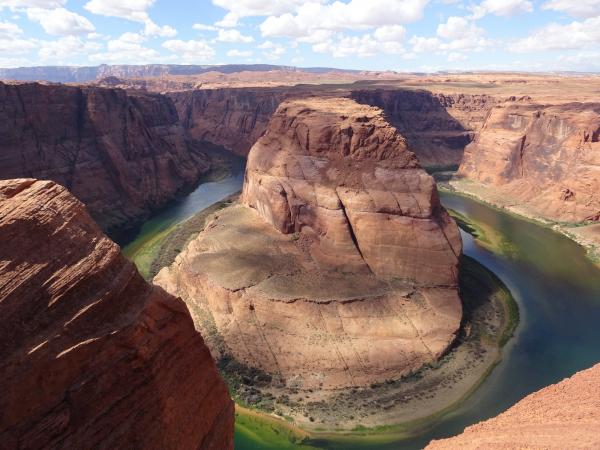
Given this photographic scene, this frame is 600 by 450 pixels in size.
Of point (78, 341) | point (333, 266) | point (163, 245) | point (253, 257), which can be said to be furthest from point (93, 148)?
point (78, 341)

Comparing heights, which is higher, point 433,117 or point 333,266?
point 433,117

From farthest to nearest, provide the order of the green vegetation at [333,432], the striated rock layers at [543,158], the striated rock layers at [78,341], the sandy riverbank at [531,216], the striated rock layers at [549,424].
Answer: the striated rock layers at [543,158], the sandy riverbank at [531,216], the green vegetation at [333,432], the striated rock layers at [549,424], the striated rock layers at [78,341]

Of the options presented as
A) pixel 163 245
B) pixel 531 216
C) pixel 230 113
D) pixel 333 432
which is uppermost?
pixel 230 113

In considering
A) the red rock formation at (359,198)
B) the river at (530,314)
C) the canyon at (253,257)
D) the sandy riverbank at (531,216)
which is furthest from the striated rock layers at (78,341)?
the sandy riverbank at (531,216)

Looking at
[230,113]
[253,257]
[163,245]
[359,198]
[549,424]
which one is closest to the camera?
[549,424]

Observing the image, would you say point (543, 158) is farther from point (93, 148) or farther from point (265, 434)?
point (93, 148)

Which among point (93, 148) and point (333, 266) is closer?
point (333, 266)

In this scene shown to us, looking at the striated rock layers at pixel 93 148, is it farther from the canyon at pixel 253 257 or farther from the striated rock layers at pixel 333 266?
the striated rock layers at pixel 333 266
